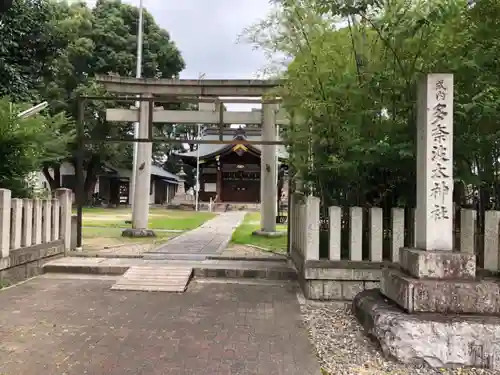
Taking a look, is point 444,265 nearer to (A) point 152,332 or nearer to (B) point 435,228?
(B) point 435,228

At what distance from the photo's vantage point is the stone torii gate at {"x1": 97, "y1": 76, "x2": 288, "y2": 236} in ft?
36.3

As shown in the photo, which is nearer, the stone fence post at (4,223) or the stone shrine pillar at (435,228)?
the stone shrine pillar at (435,228)

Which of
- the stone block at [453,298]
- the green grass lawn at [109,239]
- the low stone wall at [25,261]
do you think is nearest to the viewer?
the stone block at [453,298]

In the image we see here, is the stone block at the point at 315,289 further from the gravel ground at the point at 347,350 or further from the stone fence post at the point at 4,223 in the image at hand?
the stone fence post at the point at 4,223

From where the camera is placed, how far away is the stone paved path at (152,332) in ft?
12.0

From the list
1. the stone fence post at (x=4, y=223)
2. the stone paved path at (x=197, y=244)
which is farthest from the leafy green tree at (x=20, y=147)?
the stone paved path at (x=197, y=244)

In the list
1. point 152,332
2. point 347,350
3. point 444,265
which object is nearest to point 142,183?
point 152,332

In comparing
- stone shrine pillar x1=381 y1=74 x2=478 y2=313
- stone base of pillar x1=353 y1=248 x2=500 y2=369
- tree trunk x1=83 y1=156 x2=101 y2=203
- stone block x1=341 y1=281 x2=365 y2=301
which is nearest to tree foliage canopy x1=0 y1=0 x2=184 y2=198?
tree trunk x1=83 y1=156 x2=101 y2=203

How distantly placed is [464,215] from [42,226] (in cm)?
686

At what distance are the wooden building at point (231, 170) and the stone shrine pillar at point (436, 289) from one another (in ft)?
82.5

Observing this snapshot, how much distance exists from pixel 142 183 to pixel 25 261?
5550 millimetres

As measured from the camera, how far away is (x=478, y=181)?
17.4 ft

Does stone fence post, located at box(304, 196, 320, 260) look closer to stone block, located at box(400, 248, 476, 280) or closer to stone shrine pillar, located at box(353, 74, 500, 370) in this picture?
stone shrine pillar, located at box(353, 74, 500, 370)

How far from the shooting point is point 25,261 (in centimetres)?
693
